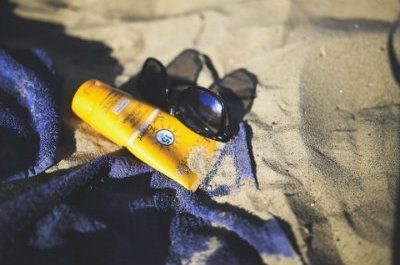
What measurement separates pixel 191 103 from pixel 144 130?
0.78 ft

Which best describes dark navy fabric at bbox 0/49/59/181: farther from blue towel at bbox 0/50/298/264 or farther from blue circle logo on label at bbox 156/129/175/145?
blue circle logo on label at bbox 156/129/175/145

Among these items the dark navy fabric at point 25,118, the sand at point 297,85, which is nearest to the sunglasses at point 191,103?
the sand at point 297,85

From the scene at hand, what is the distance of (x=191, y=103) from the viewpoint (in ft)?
4.95

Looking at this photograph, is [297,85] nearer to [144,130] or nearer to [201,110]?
[201,110]

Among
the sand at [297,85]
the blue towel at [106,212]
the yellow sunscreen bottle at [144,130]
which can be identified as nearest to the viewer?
the blue towel at [106,212]

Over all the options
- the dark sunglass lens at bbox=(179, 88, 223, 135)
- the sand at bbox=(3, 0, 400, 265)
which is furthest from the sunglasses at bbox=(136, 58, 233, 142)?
the sand at bbox=(3, 0, 400, 265)

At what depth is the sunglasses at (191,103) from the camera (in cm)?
143

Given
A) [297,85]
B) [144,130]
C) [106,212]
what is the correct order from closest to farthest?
1. [106,212]
2. [144,130]
3. [297,85]

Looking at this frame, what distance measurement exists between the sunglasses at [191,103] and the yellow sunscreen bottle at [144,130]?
0.04 meters

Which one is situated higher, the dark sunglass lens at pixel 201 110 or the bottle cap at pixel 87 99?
the bottle cap at pixel 87 99

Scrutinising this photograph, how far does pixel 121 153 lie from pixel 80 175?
0.22m

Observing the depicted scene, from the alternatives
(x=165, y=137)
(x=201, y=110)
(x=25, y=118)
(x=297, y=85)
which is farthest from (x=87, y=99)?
(x=297, y=85)

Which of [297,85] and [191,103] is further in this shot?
[297,85]

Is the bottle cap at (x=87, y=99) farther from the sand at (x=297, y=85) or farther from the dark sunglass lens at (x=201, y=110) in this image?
the dark sunglass lens at (x=201, y=110)
